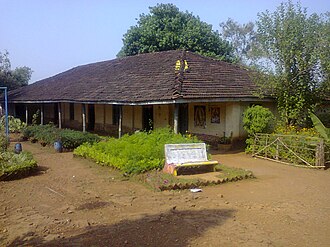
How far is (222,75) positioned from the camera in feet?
57.0

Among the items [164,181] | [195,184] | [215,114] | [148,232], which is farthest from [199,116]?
[148,232]

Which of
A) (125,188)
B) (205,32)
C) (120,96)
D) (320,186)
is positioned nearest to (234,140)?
(120,96)

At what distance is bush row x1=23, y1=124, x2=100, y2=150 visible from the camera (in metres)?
15.6

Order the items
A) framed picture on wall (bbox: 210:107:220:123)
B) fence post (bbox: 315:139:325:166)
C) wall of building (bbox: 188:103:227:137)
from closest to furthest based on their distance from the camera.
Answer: fence post (bbox: 315:139:325:166)
wall of building (bbox: 188:103:227:137)
framed picture on wall (bbox: 210:107:220:123)

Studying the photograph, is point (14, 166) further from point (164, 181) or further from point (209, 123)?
point (209, 123)

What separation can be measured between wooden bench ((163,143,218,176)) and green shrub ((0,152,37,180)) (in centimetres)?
437

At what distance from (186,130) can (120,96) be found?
4.45 meters

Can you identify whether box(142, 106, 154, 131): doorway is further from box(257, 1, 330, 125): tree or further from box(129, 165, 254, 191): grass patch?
box(129, 165, 254, 191): grass patch

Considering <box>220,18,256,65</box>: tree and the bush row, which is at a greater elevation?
<box>220,18,256,65</box>: tree

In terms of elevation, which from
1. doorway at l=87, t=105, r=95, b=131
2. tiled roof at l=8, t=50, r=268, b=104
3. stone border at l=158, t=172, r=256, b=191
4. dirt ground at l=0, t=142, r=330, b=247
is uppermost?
tiled roof at l=8, t=50, r=268, b=104

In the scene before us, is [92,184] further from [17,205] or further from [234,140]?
[234,140]

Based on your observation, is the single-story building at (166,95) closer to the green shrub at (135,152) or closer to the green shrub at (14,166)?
the green shrub at (135,152)

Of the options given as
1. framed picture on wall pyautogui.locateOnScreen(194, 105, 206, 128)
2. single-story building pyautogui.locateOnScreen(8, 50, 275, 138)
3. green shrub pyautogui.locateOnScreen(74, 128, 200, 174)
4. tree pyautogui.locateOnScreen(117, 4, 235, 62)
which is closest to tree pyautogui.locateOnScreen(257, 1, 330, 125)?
single-story building pyautogui.locateOnScreen(8, 50, 275, 138)

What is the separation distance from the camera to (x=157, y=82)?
15531mm
